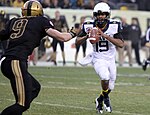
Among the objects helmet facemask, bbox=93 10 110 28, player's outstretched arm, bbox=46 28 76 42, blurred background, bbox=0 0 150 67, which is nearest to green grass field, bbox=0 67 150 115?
helmet facemask, bbox=93 10 110 28

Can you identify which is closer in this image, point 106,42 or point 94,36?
point 94,36

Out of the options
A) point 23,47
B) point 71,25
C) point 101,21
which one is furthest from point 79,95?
point 71,25

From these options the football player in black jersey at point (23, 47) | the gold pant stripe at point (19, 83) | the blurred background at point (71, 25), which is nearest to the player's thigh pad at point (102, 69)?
the football player in black jersey at point (23, 47)

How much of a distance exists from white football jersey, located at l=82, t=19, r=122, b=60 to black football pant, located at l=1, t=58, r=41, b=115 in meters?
2.49

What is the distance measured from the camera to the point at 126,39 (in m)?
22.6

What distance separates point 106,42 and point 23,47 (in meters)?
2.67

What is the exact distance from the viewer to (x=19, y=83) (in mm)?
7031

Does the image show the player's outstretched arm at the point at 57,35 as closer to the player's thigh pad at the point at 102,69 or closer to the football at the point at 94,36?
the football at the point at 94,36

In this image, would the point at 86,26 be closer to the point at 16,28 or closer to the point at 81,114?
the point at 81,114

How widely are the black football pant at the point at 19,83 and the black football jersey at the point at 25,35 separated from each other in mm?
99

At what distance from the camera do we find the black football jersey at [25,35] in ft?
23.5

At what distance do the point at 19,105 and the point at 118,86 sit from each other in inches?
271

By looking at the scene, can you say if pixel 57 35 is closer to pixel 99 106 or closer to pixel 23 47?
pixel 23 47

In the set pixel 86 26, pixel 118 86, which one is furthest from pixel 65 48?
pixel 86 26
